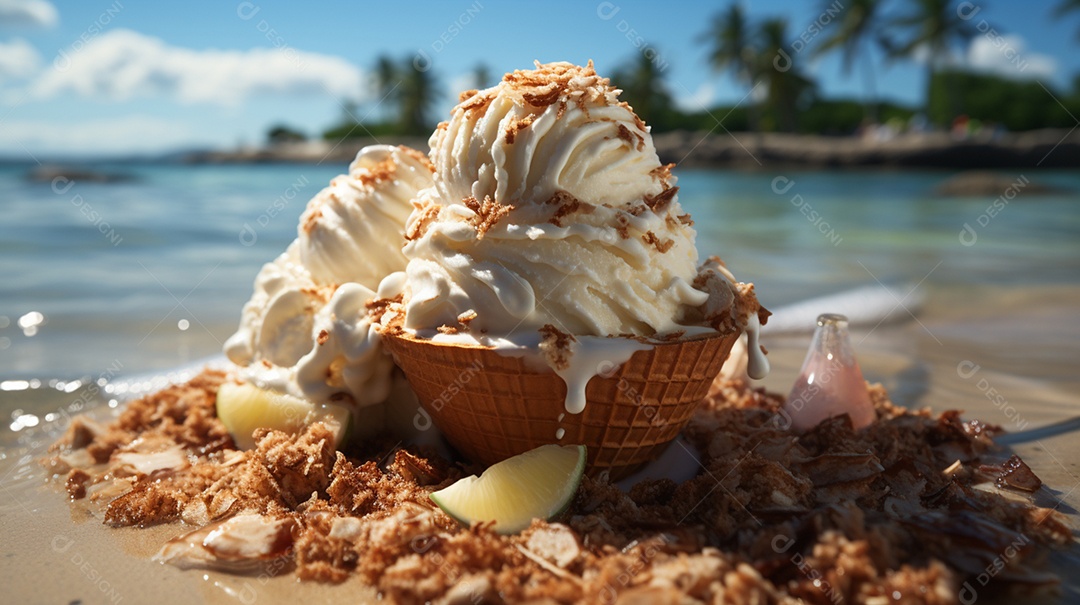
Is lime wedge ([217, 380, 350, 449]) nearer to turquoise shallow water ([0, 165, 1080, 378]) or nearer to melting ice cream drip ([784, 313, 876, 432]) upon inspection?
melting ice cream drip ([784, 313, 876, 432])

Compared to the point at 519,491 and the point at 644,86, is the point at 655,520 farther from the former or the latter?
the point at 644,86

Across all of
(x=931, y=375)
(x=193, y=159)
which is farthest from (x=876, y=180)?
(x=193, y=159)

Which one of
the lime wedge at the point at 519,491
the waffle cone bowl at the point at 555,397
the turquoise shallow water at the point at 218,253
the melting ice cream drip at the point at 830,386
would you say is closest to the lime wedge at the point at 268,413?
the waffle cone bowl at the point at 555,397

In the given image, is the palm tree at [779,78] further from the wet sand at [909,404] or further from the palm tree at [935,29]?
the wet sand at [909,404]

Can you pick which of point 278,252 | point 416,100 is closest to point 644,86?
point 416,100

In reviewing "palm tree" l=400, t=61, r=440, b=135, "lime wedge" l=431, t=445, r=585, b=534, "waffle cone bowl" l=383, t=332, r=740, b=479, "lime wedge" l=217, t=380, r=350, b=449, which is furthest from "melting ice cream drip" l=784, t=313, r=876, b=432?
"palm tree" l=400, t=61, r=440, b=135
